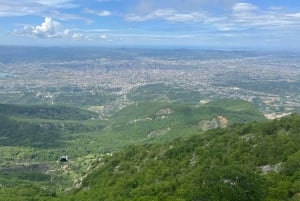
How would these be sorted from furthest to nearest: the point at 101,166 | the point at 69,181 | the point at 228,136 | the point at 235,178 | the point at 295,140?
the point at 69,181 → the point at 101,166 → the point at 228,136 → the point at 295,140 → the point at 235,178

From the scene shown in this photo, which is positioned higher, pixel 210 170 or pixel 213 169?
pixel 213 169

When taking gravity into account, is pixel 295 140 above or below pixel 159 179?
above

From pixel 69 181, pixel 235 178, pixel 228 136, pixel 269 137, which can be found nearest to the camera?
pixel 235 178

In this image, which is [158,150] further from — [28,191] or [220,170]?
[220,170]

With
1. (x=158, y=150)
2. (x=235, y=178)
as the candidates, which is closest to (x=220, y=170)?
(x=235, y=178)

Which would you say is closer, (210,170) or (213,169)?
(213,169)

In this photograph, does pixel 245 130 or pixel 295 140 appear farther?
pixel 245 130

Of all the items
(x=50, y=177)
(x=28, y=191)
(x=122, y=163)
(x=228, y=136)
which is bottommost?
(x=50, y=177)
